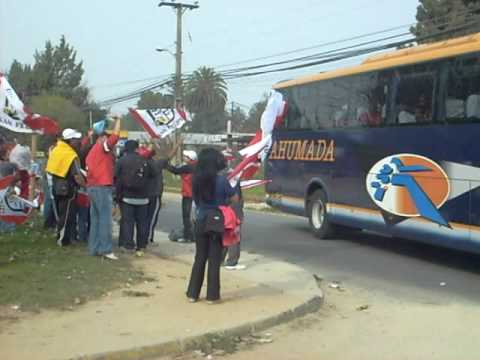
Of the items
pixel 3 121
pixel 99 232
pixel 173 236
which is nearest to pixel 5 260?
pixel 99 232

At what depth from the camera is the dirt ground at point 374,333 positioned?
649cm

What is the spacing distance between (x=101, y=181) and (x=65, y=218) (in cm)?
138

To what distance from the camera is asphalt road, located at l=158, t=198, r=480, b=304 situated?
9.78 m

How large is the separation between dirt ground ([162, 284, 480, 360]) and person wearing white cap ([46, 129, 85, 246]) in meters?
4.23

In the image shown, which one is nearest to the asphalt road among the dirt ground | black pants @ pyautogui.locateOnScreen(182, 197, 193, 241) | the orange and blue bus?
the orange and blue bus

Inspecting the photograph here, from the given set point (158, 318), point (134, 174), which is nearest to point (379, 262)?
point (134, 174)

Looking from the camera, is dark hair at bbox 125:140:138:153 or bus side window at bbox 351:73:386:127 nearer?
dark hair at bbox 125:140:138:153

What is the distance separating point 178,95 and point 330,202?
24.4 meters

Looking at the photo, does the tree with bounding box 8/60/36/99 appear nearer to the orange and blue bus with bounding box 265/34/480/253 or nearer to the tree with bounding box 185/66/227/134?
the tree with bounding box 185/66/227/134

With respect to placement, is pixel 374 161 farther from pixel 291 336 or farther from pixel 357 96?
pixel 291 336

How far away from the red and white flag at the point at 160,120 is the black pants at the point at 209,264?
451 centimetres

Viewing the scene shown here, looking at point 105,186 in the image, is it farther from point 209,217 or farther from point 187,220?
point 187,220

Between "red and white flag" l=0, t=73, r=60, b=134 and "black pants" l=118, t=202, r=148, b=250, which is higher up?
"red and white flag" l=0, t=73, r=60, b=134

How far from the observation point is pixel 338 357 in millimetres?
6395
